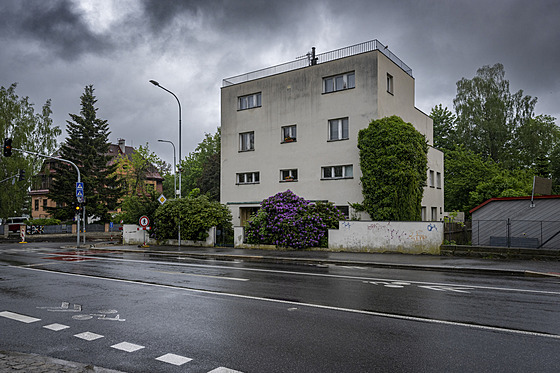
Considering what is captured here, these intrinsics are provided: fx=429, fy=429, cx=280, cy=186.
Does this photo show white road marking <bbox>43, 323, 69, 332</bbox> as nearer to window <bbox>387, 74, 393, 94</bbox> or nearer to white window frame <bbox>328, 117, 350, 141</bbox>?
white window frame <bbox>328, 117, 350, 141</bbox>

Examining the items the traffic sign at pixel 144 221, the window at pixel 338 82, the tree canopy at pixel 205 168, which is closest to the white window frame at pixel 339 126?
the window at pixel 338 82

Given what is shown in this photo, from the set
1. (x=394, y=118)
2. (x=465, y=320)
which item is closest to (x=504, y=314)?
(x=465, y=320)

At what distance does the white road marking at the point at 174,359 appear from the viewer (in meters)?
4.97

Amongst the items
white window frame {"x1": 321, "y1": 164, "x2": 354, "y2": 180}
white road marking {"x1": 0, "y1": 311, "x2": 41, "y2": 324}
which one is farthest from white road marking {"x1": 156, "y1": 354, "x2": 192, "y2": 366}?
white window frame {"x1": 321, "y1": 164, "x2": 354, "y2": 180}

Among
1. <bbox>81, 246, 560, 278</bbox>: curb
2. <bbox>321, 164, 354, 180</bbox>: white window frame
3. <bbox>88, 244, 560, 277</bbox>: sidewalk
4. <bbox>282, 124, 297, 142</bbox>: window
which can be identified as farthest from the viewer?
<bbox>282, 124, 297, 142</bbox>: window

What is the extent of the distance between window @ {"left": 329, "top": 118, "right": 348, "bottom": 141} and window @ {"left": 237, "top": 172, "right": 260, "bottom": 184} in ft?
21.5

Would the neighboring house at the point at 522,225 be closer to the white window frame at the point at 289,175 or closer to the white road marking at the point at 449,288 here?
the white road marking at the point at 449,288

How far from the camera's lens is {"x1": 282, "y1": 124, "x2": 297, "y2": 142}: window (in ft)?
97.0

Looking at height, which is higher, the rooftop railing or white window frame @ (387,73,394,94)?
the rooftop railing

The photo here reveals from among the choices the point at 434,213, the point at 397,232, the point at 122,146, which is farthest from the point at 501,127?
the point at 122,146

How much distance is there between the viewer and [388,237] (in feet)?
66.2

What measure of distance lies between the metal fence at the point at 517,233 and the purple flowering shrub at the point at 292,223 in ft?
22.5

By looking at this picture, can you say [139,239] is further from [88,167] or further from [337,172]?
[88,167]

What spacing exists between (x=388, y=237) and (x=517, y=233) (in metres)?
5.63
